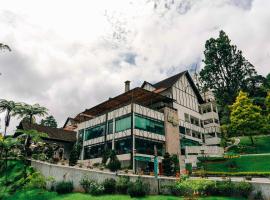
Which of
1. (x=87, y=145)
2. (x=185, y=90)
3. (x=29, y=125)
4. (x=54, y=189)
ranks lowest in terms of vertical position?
(x=54, y=189)

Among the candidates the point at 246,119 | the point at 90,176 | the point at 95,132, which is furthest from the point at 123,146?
the point at 246,119

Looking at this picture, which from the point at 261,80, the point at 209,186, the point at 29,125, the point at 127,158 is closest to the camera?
the point at 209,186

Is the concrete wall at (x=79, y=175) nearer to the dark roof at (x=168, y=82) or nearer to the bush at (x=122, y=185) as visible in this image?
the bush at (x=122, y=185)

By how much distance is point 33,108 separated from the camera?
Answer: 42938 mm

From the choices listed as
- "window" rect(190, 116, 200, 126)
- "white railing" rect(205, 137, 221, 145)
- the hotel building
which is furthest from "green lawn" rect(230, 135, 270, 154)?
"window" rect(190, 116, 200, 126)

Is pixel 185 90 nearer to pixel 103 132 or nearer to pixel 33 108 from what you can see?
pixel 103 132

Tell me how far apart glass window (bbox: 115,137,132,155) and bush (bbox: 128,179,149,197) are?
13.5m

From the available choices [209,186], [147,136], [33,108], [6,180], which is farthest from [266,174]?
[33,108]

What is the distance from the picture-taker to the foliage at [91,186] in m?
25.5

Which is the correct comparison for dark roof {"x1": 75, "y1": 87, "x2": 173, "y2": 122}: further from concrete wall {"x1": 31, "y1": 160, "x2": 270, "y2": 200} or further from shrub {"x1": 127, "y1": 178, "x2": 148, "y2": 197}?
shrub {"x1": 127, "y1": 178, "x2": 148, "y2": 197}

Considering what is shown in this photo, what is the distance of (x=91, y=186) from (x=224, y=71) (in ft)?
153

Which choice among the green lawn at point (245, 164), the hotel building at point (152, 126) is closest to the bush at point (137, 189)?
the hotel building at point (152, 126)

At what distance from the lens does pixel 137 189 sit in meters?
23.3

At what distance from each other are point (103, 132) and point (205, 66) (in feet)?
107
